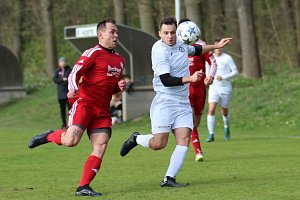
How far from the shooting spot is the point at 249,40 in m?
30.3

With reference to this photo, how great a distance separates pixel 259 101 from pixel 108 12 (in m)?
19.7

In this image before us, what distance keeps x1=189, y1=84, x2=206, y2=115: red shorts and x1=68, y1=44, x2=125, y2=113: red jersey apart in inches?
196

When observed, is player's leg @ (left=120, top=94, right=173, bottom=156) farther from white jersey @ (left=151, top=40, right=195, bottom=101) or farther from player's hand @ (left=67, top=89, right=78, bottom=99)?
player's hand @ (left=67, top=89, right=78, bottom=99)

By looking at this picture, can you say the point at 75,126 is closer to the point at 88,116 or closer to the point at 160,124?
the point at 88,116

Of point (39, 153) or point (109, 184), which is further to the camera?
point (39, 153)

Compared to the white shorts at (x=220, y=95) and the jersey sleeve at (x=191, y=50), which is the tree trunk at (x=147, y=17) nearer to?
the white shorts at (x=220, y=95)

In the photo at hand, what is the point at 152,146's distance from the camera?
10.8 metres

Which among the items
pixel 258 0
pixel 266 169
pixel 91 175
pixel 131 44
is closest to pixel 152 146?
pixel 91 175

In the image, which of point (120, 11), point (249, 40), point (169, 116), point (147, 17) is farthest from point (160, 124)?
point (120, 11)

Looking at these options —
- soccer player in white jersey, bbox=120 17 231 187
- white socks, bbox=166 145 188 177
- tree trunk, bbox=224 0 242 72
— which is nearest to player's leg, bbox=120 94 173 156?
soccer player in white jersey, bbox=120 17 231 187

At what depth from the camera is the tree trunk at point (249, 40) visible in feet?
99.0

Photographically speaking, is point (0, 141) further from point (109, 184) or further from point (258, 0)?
point (258, 0)

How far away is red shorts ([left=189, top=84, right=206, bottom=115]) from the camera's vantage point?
588 inches

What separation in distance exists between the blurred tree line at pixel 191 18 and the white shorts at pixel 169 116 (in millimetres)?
19975
